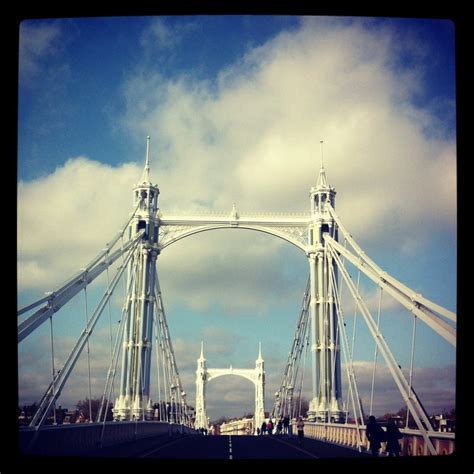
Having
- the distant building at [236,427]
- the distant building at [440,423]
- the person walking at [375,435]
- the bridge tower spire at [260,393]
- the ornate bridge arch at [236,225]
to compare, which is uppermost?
the ornate bridge arch at [236,225]

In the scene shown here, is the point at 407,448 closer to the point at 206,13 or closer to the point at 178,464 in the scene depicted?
the point at 178,464

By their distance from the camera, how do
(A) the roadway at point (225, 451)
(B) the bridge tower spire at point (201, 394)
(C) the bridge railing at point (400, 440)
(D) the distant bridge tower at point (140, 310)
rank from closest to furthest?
(C) the bridge railing at point (400, 440)
(A) the roadway at point (225, 451)
(D) the distant bridge tower at point (140, 310)
(B) the bridge tower spire at point (201, 394)

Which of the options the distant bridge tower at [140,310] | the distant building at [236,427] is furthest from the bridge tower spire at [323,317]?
the distant building at [236,427]

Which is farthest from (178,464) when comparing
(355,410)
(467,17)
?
(355,410)

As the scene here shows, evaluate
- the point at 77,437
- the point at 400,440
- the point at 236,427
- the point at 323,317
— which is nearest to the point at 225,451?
the point at 77,437

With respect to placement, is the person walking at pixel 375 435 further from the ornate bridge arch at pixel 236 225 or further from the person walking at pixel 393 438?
the ornate bridge arch at pixel 236 225

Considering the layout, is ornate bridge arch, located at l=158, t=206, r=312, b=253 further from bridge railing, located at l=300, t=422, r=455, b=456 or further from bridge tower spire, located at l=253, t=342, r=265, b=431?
bridge tower spire, located at l=253, t=342, r=265, b=431

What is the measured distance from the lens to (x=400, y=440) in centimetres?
1392

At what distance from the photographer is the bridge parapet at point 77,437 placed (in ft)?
32.0

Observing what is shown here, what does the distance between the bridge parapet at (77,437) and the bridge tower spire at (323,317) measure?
708cm

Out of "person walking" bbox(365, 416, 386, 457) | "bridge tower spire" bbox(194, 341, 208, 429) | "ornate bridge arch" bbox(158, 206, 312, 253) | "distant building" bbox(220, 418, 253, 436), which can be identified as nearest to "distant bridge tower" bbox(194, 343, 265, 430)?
"bridge tower spire" bbox(194, 341, 208, 429)

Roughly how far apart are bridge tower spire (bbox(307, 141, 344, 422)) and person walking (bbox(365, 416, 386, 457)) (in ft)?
49.2

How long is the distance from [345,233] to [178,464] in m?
15.4

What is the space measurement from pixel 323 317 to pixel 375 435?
16.1 meters
